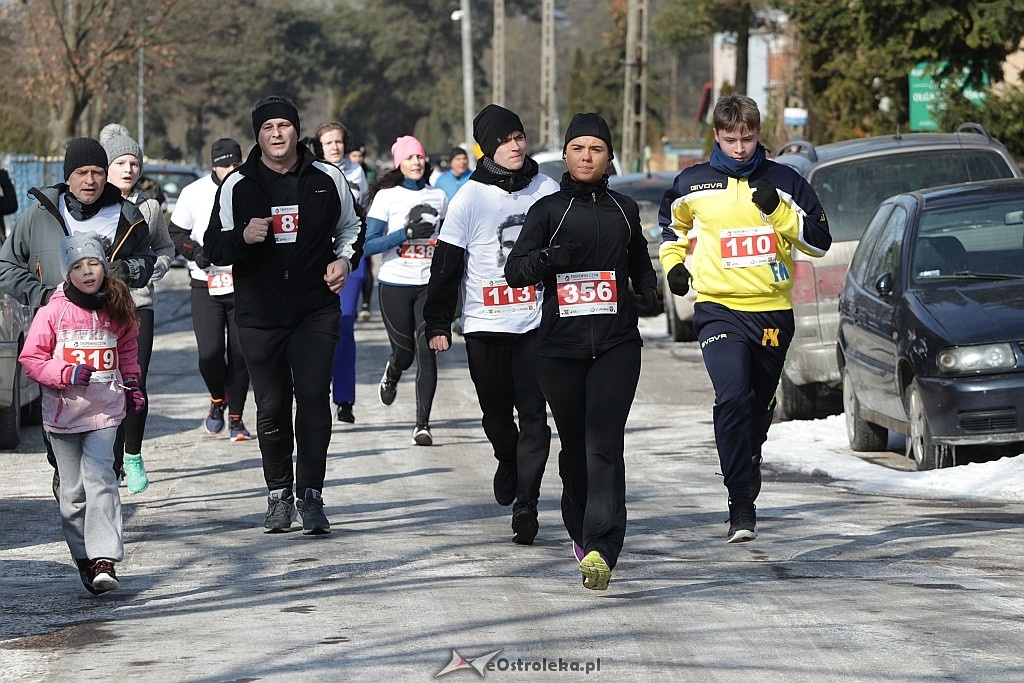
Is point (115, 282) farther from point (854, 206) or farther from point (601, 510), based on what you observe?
point (854, 206)

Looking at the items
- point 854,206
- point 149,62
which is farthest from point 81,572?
point 149,62

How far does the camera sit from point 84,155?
9156 millimetres

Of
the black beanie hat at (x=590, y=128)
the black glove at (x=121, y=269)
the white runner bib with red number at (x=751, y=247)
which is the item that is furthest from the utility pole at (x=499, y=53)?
the black beanie hat at (x=590, y=128)

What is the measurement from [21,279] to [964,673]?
16.7 feet

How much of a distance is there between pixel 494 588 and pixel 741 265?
1.92m

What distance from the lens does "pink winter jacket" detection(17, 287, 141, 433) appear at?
761 centimetres

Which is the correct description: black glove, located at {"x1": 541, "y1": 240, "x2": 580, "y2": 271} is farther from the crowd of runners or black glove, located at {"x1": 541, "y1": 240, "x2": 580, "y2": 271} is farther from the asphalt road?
the asphalt road

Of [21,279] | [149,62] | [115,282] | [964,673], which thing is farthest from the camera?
[149,62]

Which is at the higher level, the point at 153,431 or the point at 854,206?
the point at 854,206

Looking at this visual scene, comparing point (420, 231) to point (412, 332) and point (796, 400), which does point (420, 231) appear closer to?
point (412, 332)

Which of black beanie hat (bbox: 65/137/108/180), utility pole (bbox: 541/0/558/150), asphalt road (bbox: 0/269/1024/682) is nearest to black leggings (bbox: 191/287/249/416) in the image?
asphalt road (bbox: 0/269/1024/682)

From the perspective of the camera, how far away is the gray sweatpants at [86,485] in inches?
297

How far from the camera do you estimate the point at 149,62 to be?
59.2 metres

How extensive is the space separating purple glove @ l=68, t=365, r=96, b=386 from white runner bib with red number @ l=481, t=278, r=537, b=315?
6.08ft
